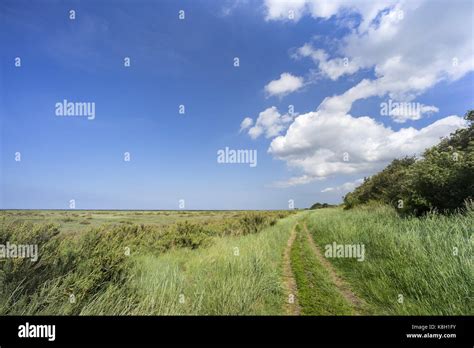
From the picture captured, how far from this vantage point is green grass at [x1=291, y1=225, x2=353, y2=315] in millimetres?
4734

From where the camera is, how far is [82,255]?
4.89 metres

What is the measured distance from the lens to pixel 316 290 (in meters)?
5.68

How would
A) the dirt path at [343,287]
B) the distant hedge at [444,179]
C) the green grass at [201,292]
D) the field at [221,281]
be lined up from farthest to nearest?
the distant hedge at [444,179], the dirt path at [343,287], the green grass at [201,292], the field at [221,281]

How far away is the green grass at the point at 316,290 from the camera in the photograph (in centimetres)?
473

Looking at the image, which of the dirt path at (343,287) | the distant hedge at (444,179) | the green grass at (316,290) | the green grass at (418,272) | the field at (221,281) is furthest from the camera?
the distant hedge at (444,179)

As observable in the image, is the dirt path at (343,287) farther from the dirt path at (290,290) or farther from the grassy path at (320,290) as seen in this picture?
the dirt path at (290,290)

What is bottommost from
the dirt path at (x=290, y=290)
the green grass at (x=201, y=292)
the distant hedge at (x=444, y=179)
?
the dirt path at (x=290, y=290)

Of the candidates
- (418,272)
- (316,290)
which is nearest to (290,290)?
(316,290)

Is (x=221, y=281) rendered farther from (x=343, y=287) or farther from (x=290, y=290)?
(x=343, y=287)

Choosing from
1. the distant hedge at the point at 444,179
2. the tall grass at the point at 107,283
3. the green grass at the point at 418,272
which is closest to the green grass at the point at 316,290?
the green grass at the point at 418,272

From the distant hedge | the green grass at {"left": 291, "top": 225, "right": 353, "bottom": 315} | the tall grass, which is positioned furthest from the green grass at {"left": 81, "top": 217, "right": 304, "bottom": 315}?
the distant hedge

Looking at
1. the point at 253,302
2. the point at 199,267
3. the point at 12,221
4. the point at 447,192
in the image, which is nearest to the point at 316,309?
the point at 253,302
